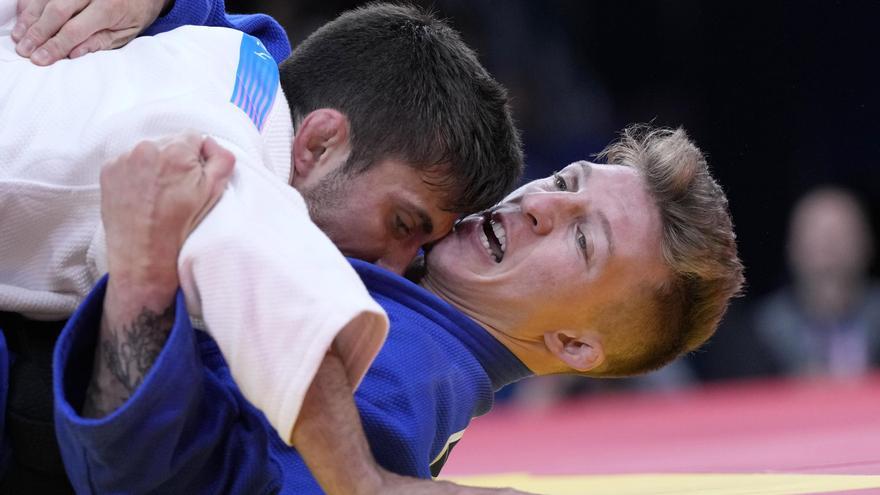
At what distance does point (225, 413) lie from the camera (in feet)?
6.23

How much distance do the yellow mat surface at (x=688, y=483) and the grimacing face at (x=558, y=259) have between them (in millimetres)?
423

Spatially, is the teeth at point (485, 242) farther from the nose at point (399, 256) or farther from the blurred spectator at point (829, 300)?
the blurred spectator at point (829, 300)

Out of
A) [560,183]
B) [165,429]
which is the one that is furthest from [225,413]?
[560,183]

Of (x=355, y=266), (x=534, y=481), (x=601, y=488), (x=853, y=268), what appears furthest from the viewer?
(x=853, y=268)

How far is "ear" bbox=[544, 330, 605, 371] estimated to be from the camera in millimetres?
2539

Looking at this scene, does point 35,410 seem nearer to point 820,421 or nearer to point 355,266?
point 355,266

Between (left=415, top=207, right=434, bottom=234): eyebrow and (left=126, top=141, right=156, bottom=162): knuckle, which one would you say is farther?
(left=415, top=207, right=434, bottom=234): eyebrow

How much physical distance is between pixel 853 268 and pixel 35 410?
18.6 feet

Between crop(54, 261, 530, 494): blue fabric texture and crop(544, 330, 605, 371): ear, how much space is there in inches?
10.5

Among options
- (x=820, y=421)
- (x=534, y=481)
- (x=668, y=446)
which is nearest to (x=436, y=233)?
(x=534, y=481)

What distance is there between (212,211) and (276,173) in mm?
471

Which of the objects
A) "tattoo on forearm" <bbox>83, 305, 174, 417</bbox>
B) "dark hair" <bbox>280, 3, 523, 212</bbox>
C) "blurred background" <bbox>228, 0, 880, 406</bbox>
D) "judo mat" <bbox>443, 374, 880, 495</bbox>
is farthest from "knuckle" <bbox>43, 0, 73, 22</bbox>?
"blurred background" <bbox>228, 0, 880, 406</bbox>

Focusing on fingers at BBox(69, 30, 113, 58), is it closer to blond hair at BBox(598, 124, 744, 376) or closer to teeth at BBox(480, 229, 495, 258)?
teeth at BBox(480, 229, 495, 258)

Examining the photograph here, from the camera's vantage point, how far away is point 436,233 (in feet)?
8.25
